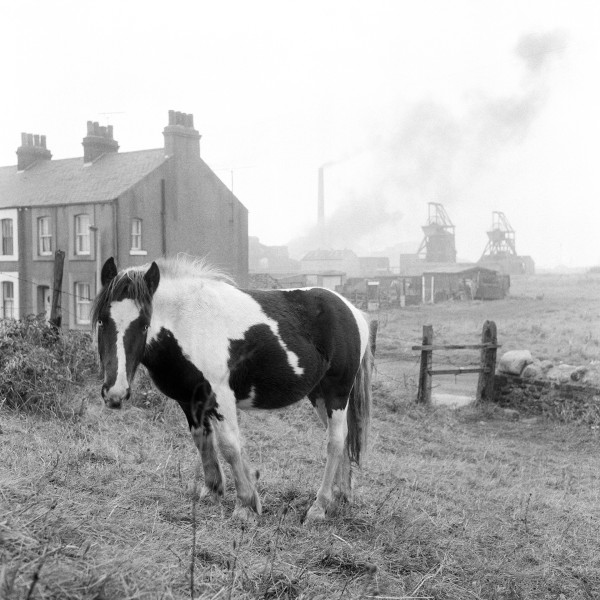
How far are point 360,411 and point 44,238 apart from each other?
79.2 ft

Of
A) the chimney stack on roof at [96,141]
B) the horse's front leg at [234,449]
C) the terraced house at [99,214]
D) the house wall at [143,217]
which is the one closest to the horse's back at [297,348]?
the horse's front leg at [234,449]

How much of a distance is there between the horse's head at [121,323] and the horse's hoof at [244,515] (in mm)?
1162

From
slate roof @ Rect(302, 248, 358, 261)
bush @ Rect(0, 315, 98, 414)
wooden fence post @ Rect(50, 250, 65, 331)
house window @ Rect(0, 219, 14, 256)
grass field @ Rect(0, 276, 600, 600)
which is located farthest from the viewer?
slate roof @ Rect(302, 248, 358, 261)

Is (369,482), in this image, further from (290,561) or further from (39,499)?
(39,499)

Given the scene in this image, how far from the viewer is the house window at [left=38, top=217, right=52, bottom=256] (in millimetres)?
26578

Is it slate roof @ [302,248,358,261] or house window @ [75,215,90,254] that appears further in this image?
slate roof @ [302,248,358,261]

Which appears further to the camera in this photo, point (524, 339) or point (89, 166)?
point (89, 166)

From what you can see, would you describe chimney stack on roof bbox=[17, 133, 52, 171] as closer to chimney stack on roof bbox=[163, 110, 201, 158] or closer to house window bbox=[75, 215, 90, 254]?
house window bbox=[75, 215, 90, 254]

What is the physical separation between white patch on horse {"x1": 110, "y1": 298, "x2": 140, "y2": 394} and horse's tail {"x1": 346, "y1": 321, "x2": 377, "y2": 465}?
7.83 ft

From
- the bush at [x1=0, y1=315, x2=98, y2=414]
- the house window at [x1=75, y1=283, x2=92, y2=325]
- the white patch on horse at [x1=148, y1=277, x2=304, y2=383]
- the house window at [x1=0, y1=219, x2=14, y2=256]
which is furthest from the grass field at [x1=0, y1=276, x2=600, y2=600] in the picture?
the house window at [x1=0, y1=219, x2=14, y2=256]

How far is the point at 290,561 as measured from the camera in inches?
142

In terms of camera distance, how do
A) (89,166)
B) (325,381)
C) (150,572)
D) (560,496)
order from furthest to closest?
(89,166)
(560,496)
(325,381)
(150,572)

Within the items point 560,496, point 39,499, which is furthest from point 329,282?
point 39,499

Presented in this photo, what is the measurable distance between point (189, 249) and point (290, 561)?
25677mm
